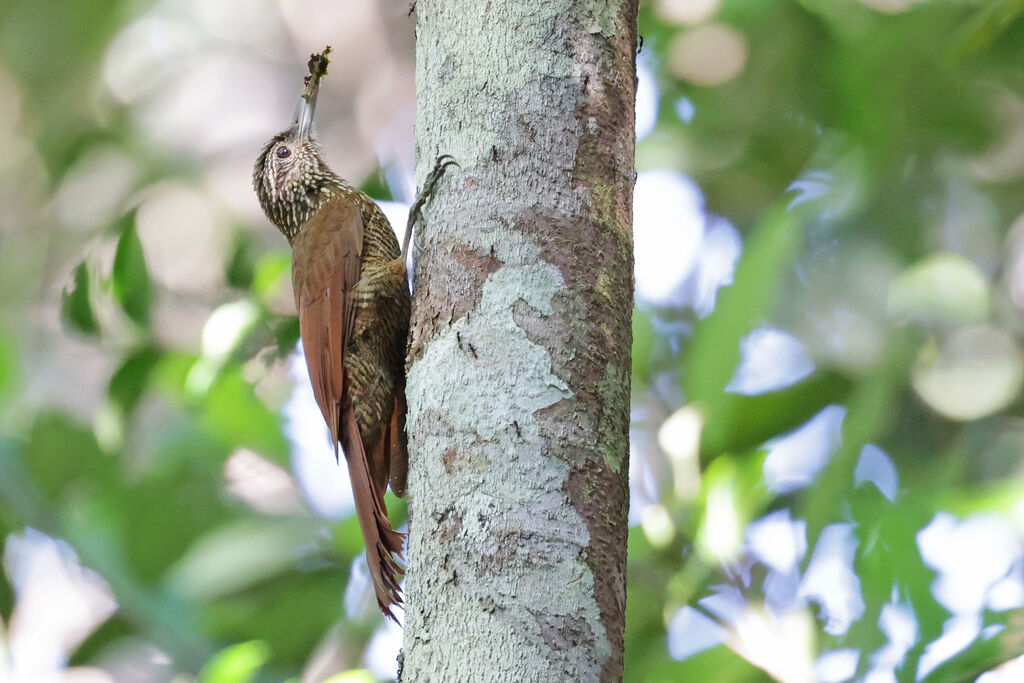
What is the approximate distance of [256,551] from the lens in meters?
3.92

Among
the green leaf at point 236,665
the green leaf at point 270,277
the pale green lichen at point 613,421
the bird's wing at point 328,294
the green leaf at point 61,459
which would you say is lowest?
the pale green lichen at point 613,421

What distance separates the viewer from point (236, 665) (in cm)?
338

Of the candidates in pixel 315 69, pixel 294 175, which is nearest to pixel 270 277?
pixel 294 175

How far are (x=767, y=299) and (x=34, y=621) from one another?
3708mm

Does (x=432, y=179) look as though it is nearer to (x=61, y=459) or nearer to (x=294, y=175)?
(x=294, y=175)

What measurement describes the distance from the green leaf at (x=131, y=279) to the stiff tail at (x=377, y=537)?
2118 mm

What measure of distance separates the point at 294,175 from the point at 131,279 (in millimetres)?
1266

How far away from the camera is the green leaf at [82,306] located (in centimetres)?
407

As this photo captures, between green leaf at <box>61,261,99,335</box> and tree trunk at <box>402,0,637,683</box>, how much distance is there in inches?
106

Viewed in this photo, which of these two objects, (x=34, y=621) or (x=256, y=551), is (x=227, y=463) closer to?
(x=256, y=551)

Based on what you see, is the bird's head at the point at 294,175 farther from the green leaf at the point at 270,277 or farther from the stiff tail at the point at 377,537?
the stiff tail at the point at 377,537

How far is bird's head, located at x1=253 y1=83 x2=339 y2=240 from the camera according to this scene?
2.96 metres

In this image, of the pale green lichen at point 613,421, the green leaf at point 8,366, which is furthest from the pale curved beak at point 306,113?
the green leaf at point 8,366

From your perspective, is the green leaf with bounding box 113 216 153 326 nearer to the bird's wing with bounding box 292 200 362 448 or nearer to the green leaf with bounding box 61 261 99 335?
the green leaf with bounding box 61 261 99 335
